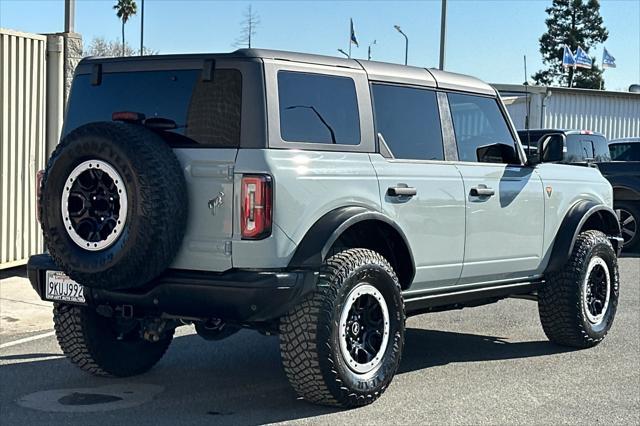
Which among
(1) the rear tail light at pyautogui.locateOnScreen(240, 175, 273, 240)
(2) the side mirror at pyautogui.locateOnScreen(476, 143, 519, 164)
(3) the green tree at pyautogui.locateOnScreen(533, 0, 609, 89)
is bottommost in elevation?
(1) the rear tail light at pyautogui.locateOnScreen(240, 175, 273, 240)

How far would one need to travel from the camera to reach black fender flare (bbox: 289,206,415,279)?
17.8 ft

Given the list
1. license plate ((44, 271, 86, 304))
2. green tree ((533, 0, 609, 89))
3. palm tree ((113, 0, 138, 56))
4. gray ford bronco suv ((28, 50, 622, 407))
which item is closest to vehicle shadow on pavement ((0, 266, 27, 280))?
gray ford bronco suv ((28, 50, 622, 407))

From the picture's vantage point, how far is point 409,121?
647 cm

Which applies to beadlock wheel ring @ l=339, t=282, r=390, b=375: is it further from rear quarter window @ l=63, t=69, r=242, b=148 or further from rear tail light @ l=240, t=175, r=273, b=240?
rear quarter window @ l=63, t=69, r=242, b=148

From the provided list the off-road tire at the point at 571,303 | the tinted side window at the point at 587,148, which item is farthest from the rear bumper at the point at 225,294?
the tinted side window at the point at 587,148

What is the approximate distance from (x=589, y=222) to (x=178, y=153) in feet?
13.2

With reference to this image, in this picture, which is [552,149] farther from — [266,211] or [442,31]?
[442,31]

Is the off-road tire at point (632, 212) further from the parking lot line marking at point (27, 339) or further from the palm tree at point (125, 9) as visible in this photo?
the palm tree at point (125, 9)

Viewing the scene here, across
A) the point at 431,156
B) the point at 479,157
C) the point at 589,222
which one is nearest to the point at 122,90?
the point at 431,156

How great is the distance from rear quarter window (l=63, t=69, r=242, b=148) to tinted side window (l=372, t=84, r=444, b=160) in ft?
3.63

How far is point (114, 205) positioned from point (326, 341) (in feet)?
4.45

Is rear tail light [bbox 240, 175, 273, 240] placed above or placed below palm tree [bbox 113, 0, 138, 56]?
below

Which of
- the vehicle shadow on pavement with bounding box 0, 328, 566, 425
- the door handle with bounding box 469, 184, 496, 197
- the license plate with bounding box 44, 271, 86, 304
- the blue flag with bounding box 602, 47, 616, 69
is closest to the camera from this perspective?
the vehicle shadow on pavement with bounding box 0, 328, 566, 425

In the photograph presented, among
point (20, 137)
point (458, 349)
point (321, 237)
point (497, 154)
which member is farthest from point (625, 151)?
point (321, 237)
